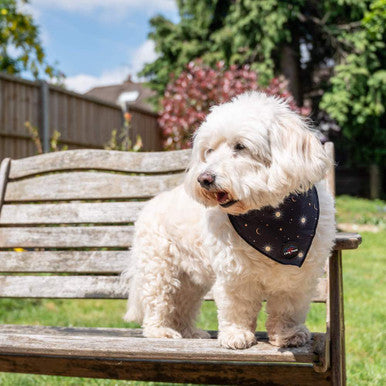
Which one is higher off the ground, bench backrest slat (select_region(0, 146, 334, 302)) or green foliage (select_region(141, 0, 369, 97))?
green foliage (select_region(141, 0, 369, 97))

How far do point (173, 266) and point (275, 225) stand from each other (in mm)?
622

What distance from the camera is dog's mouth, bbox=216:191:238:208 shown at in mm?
1867

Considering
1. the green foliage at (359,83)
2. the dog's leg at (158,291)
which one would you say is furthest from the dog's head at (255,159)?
the green foliage at (359,83)

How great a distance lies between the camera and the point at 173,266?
2465mm

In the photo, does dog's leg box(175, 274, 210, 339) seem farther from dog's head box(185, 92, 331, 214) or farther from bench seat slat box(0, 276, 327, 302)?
dog's head box(185, 92, 331, 214)

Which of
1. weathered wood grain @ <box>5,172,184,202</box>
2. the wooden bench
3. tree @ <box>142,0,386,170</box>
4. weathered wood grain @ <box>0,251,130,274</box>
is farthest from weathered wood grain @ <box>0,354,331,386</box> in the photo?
tree @ <box>142,0,386,170</box>

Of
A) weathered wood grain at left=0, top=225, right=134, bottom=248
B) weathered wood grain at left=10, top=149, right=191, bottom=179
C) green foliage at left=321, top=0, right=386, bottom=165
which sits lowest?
weathered wood grain at left=0, top=225, right=134, bottom=248

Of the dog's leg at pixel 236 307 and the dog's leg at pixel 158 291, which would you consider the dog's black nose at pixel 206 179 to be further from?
the dog's leg at pixel 158 291

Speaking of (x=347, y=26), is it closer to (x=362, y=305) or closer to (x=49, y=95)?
(x=49, y=95)

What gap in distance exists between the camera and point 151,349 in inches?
74.6

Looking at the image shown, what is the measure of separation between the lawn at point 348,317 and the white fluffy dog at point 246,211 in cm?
124

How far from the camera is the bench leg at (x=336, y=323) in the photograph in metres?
2.11

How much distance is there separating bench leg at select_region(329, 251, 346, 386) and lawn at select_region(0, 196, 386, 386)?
3.27 ft

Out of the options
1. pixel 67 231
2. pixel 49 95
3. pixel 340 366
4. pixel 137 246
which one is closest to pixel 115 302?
pixel 67 231
